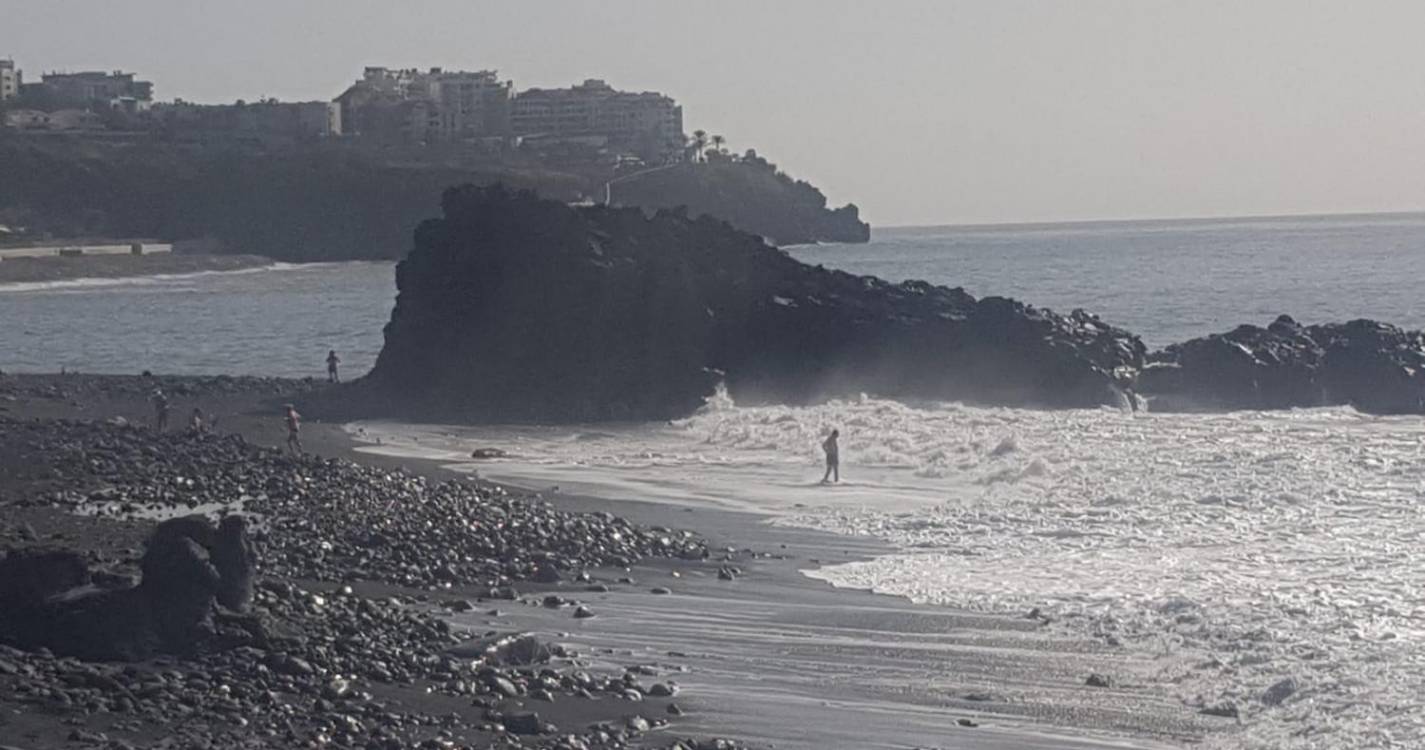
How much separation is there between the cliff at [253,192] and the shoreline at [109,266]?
927 cm

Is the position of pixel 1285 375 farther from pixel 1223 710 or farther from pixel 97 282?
pixel 97 282

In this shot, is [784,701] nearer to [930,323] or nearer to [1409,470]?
[1409,470]

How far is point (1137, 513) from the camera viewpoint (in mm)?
22828

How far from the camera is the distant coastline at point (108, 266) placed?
127 m

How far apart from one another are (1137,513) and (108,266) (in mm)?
120647

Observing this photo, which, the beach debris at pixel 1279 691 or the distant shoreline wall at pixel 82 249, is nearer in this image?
the beach debris at pixel 1279 691

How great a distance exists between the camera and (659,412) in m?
37.8

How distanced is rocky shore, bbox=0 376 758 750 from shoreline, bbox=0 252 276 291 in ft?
341

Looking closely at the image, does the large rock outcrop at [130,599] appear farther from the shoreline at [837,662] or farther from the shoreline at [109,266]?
the shoreline at [109,266]

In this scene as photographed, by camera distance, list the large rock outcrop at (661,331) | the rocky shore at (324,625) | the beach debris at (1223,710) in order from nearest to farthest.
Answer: the rocky shore at (324,625) < the beach debris at (1223,710) < the large rock outcrop at (661,331)

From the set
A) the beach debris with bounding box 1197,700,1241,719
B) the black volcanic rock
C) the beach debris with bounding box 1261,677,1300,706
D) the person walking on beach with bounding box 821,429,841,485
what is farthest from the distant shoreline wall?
the beach debris with bounding box 1197,700,1241,719

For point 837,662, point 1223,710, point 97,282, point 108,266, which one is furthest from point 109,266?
point 1223,710

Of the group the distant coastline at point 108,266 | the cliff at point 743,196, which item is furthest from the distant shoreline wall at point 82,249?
the cliff at point 743,196

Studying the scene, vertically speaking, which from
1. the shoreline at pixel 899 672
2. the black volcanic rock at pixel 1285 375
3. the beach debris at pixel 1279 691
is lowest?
the shoreline at pixel 899 672
